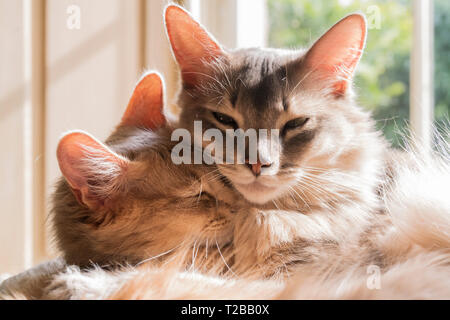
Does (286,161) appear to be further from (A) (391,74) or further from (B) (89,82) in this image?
(A) (391,74)

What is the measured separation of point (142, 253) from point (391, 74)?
339 cm

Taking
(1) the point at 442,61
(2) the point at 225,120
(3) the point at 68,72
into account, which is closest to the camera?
(2) the point at 225,120

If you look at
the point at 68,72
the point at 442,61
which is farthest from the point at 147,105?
the point at 442,61

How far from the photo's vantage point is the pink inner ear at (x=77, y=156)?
1.96 ft

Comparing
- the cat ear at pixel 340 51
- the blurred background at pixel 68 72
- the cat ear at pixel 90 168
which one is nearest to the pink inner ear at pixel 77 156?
the cat ear at pixel 90 168

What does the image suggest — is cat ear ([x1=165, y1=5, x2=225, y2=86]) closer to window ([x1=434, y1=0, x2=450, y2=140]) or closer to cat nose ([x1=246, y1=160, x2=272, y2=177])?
cat nose ([x1=246, y1=160, x2=272, y2=177])

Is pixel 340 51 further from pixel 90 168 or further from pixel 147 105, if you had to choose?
pixel 90 168

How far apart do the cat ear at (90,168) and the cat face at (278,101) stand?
0.15 metres

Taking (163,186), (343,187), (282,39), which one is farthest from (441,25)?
(163,186)

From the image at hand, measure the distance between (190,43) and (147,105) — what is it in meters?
0.13

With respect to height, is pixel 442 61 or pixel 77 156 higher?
pixel 442 61

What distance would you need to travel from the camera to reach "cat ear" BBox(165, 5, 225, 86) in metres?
0.75

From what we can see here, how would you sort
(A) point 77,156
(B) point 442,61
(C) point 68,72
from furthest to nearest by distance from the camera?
1. (B) point 442,61
2. (C) point 68,72
3. (A) point 77,156

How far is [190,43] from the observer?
2.55 ft
